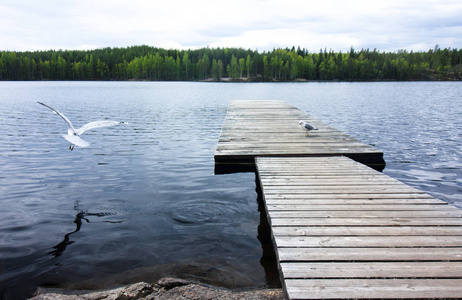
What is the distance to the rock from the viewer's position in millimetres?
3492

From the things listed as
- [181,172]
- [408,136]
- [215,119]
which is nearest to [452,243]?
[181,172]

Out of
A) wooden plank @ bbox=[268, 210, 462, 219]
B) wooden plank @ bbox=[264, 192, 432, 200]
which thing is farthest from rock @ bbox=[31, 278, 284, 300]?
wooden plank @ bbox=[264, 192, 432, 200]

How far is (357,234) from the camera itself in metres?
3.35

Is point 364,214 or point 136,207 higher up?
point 364,214

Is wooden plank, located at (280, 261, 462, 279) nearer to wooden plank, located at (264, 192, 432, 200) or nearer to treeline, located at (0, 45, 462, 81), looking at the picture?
wooden plank, located at (264, 192, 432, 200)

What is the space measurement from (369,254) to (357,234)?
0.44 m

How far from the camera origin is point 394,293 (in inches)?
93.0

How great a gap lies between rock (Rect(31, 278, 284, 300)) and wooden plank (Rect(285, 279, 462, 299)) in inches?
42.1

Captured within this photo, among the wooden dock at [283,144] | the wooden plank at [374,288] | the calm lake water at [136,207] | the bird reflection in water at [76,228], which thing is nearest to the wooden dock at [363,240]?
the wooden plank at [374,288]

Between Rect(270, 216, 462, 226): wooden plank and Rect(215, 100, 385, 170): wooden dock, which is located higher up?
Rect(215, 100, 385, 170): wooden dock

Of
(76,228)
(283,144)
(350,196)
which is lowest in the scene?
(76,228)

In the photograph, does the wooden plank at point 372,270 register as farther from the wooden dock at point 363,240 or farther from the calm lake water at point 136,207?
the calm lake water at point 136,207

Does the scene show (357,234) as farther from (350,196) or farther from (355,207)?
(350,196)

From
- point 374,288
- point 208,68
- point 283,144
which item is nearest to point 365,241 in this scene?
point 374,288
